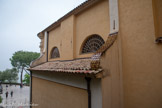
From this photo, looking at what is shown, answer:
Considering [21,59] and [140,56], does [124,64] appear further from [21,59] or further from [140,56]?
[21,59]

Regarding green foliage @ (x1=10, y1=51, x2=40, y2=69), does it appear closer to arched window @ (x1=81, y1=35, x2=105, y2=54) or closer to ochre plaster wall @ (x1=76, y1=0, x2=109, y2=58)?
ochre plaster wall @ (x1=76, y1=0, x2=109, y2=58)

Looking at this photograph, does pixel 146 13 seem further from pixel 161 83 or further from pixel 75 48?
pixel 75 48

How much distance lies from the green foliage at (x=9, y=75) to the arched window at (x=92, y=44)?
30.6 m

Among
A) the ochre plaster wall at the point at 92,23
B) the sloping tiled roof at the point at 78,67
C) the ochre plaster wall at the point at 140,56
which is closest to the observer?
the ochre plaster wall at the point at 140,56

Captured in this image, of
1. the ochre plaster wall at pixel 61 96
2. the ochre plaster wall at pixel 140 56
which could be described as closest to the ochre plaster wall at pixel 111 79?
the ochre plaster wall at pixel 140 56

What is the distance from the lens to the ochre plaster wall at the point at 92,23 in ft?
14.3

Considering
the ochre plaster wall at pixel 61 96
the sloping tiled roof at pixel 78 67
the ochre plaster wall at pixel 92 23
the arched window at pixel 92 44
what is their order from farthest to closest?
1. the arched window at pixel 92 44
2. the ochre plaster wall at pixel 92 23
3. the ochre plaster wall at pixel 61 96
4. the sloping tiled roof at pixel 78 67

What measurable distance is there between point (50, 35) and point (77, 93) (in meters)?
6.41

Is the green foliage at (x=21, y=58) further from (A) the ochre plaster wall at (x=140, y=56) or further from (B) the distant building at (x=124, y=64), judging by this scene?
(A) the ochre plaster wall at (x=140, y=56)

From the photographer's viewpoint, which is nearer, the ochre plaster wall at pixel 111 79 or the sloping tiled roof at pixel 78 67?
the ochre plaster wall at pixel 111 79

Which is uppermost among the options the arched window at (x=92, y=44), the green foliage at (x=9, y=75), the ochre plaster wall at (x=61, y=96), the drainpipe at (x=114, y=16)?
the drainpipe at (x=114, y=16)

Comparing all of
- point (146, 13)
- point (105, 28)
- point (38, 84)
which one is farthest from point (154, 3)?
point (38, 84)

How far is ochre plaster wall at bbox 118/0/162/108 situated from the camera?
8.75 feet

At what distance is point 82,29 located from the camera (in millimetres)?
5535
